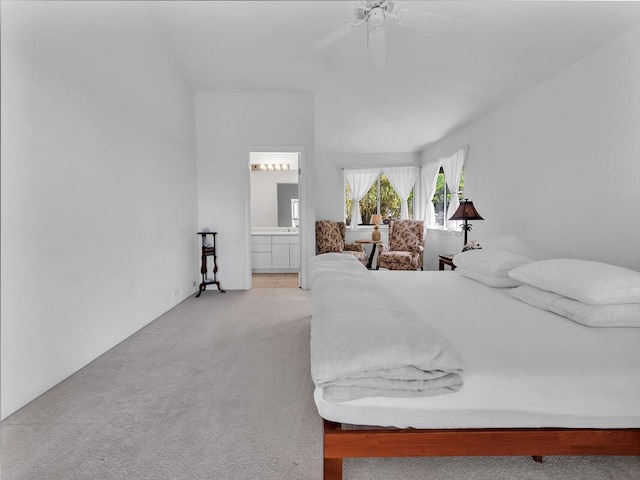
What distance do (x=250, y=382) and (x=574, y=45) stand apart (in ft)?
11.5

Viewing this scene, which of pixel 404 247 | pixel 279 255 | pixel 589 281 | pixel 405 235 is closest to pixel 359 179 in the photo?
pixel 405 235

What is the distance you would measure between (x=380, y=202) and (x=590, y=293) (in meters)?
5.48

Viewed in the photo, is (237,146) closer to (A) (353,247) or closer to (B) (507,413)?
(A) (353,247)

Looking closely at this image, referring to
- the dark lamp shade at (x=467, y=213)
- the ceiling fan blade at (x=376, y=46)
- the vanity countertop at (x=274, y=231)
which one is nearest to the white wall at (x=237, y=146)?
the vanity countertop at (x=274, y=231)

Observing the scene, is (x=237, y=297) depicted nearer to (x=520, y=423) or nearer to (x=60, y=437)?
(x=60, y=437)

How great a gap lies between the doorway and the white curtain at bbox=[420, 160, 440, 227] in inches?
95.3

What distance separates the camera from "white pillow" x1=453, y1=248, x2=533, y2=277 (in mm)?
2309

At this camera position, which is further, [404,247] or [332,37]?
[404,247]

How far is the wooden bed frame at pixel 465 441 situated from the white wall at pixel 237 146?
3.61m

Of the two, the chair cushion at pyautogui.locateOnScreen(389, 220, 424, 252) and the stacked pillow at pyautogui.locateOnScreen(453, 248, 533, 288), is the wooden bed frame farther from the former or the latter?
the chair cushion at pyautogui.locateOnScreen(389, 220, 424, 252)

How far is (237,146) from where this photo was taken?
4.62 m

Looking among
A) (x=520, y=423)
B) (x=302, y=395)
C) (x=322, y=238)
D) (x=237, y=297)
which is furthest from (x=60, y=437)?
(x=322, y=238)

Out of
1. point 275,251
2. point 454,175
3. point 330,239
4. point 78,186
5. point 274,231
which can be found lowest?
point 275,251

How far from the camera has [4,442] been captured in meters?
1.48
